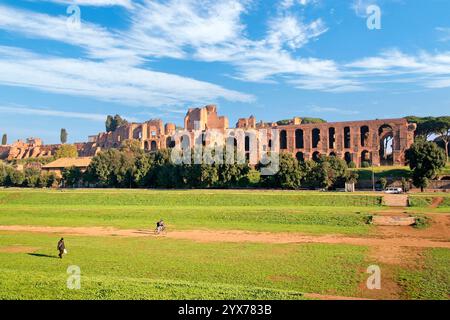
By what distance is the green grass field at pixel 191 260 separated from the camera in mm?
10430

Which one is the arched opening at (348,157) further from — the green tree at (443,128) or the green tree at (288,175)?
the green tree at (288,175)

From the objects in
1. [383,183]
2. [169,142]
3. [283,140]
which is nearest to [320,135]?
[283,140]

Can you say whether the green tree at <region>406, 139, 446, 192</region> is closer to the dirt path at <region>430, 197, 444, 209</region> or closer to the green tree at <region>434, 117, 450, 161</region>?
the dirt path at <region>430, 197, 444, 209</region>

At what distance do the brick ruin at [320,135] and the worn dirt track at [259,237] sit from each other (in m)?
45.3

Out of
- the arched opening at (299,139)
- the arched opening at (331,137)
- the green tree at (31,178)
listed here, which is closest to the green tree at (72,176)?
the green tree at (31,178)

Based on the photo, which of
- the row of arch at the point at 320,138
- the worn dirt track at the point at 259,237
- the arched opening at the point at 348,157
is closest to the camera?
the worn dirt track at the point at 259,237

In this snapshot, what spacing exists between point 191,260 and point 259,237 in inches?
265

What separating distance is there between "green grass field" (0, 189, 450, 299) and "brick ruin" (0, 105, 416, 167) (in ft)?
120

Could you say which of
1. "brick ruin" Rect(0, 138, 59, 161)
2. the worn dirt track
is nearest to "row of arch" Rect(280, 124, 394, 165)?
the worn dirt track

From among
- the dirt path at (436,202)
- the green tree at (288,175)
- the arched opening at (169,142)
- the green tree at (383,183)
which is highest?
the arched opening at (169,142)

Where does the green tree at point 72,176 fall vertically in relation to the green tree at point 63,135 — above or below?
below

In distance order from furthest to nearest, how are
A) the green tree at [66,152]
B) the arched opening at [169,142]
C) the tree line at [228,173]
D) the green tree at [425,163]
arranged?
the green tree at [66,152]
the arched opening at [169,142]
the tree line at [228,173]
the green tree at [425,163]

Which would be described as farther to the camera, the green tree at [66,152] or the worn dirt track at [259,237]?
the green tree at [66,152]
